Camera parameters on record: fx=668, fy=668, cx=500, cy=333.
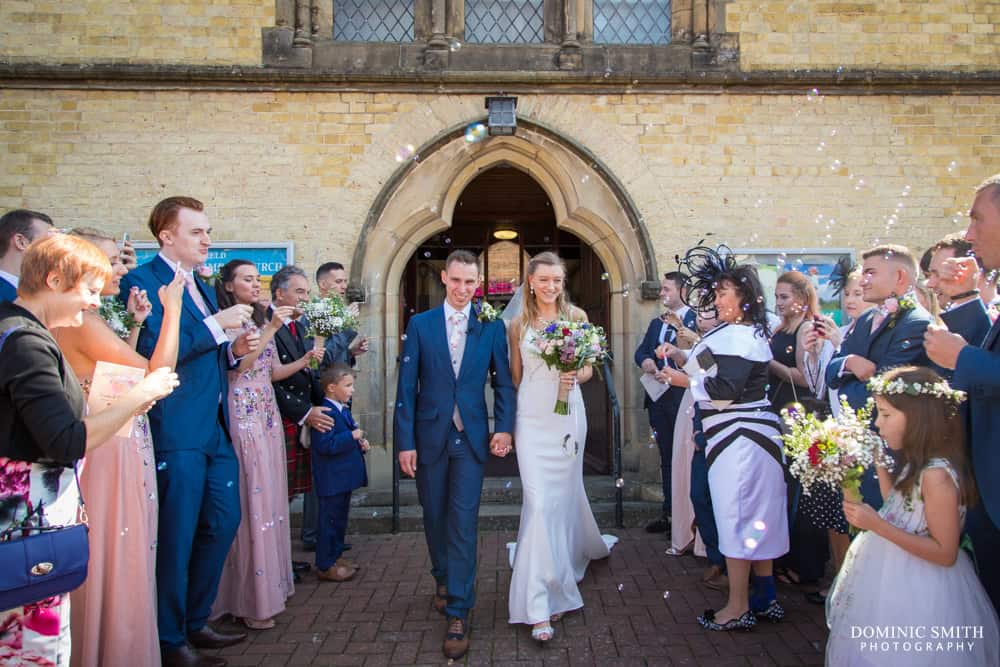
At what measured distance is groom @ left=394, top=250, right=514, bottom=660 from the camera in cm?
405

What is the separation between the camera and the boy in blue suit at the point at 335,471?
5016 millimetres

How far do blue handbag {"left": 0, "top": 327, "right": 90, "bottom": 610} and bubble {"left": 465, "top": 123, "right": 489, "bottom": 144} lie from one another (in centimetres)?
627

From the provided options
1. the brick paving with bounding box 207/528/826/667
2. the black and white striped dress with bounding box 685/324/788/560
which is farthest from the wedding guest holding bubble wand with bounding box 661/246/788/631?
the brick paving with bounding box 207/528/826/667

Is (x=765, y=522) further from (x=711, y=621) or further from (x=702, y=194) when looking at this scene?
(x=702, y=194)

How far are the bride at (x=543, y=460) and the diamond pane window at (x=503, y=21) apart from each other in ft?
16.6

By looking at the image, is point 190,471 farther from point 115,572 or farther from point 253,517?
point 253,517

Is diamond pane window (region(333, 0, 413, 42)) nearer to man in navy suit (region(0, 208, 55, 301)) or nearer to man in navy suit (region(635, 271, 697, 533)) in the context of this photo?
man in navy suit (region(635, 271, 697, 533))

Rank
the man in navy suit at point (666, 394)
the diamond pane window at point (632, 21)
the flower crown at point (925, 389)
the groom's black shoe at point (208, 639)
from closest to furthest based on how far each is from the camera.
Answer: the flower crown at point (925, 389) → the groom's black shoe at point (208, 639) → the man in navy suit at point (666, 394) → the diamond pane window at point (632, 21)

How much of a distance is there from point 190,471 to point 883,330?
13.3 feet

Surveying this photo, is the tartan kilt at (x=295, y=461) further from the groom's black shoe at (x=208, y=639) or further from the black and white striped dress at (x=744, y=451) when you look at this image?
the black and white striped dress at (x=744, y=451)

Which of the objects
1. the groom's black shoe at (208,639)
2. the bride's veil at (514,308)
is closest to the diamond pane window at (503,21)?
the bride's veil at (514,308)

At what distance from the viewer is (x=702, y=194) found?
800 cm

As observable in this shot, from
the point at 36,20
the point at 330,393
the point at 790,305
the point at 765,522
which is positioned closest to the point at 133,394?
the point at 330,393

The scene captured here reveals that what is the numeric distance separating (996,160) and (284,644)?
30.3 feet
